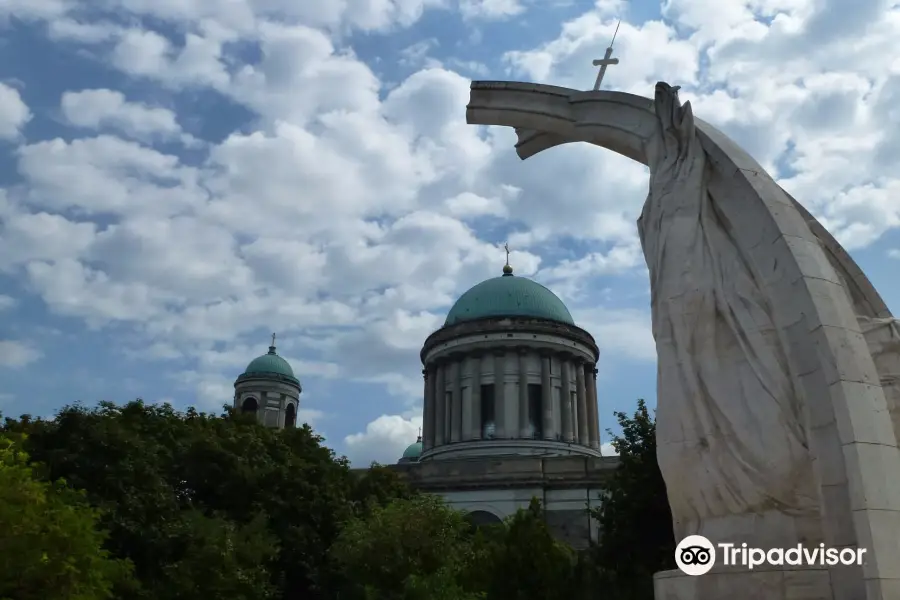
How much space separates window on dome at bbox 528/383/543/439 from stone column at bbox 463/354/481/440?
363cm

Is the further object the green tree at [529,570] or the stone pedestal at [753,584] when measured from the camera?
the green tree at [529,570]

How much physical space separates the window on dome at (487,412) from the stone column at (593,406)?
7.96 meters

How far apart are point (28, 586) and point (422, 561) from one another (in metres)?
12.3

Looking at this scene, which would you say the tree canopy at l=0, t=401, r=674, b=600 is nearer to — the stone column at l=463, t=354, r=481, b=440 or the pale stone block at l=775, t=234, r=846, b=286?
the pale stone block at l=775, t=234, r=846, b=286

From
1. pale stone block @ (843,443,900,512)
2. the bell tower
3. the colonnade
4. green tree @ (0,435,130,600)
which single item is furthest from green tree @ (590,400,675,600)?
the bell tower

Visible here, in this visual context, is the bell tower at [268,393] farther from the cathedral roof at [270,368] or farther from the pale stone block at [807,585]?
the pale stone block at [807,585]

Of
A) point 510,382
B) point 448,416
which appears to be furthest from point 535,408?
point 448,416

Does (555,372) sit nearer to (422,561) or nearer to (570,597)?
(422,561)

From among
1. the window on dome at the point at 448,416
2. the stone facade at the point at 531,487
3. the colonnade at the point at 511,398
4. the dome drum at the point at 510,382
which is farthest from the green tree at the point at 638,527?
the window on dome at the point at 448,416

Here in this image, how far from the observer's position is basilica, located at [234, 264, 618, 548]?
49.2m

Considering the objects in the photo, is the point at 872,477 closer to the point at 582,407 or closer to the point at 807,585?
the point at 807,585

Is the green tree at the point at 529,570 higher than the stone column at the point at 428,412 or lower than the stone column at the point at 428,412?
lower

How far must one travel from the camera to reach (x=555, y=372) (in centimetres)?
5888

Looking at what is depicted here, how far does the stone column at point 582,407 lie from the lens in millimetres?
59062
